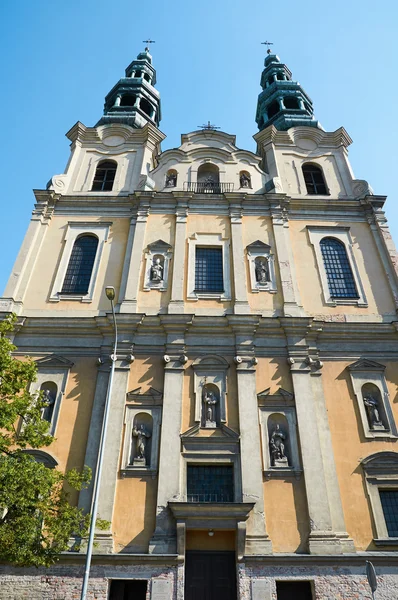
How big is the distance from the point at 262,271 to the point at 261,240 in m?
1.78

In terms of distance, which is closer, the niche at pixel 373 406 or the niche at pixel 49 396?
the niche at pixel 373 406

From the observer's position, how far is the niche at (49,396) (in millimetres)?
15057

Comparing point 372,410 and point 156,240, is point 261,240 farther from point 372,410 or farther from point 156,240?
point 372,410

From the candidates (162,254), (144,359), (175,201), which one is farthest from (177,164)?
(144,359)

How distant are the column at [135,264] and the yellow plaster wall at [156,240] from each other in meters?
0.20

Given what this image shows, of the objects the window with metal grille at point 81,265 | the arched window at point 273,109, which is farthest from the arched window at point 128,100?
the window with metal grille at point 81,265

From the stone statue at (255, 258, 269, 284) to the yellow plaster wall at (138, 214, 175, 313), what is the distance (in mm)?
3337

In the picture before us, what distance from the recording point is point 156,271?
60.1 ft

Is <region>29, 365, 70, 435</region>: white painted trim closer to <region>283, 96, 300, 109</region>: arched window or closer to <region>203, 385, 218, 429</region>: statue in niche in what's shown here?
<region>203, 385, 218, 429</region>: statue in niche

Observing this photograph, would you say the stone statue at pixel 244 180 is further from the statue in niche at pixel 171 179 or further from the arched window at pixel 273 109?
the arched window at pixel 273 109

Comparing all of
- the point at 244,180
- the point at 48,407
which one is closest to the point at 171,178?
the point at 244,180

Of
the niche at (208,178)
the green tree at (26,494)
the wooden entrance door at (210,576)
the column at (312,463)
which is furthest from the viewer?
the niche at (208,178)

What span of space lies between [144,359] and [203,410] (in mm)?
2666

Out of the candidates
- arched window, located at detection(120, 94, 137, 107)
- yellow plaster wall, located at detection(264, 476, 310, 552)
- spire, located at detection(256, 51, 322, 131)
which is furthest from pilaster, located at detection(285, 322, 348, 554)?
arched window, located at detection(120, 94, 137, 107)
